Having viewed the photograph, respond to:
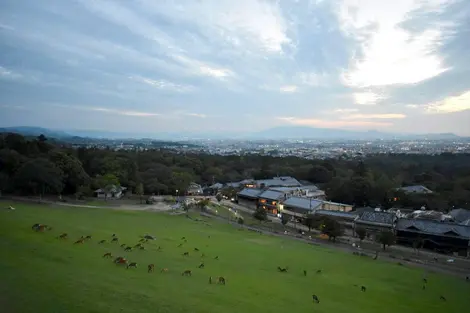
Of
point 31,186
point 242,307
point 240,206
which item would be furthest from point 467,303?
point 31,186

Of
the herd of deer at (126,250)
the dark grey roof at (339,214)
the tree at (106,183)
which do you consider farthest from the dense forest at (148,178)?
the herd of deer at (126,250)

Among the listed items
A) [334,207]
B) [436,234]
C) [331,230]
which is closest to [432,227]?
[436,234]

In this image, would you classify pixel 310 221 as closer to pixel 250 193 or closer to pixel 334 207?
pixel 334 207

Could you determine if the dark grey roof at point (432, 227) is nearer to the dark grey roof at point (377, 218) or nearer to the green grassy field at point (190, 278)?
the dark grey roof at point (377, 218)

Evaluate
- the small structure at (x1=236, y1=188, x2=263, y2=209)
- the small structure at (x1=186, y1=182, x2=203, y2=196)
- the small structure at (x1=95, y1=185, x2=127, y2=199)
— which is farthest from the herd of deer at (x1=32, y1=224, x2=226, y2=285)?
the small structure at (x1=186, y1=182, x2=203, y2=196)

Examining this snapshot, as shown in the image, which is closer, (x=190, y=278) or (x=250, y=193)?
(x=190, y=278)

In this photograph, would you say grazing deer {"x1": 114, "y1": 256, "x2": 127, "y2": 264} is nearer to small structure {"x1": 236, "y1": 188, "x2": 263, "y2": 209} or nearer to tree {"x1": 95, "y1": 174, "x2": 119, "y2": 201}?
tree {"x1": 95, "y1": 174, "x2": 119, "y2": 201}

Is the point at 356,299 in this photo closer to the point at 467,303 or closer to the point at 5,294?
the point at 467,303
